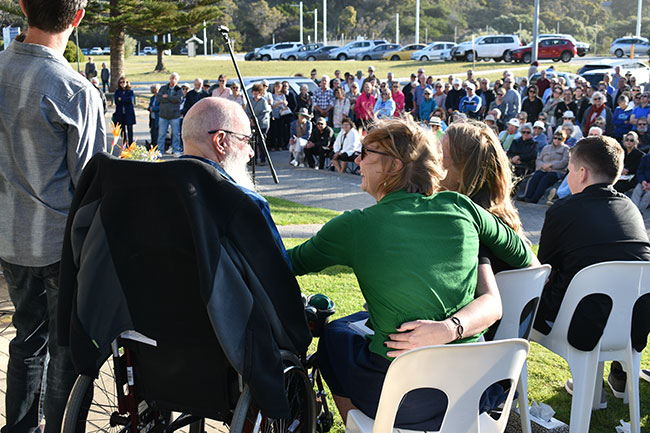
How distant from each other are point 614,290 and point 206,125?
2111 mm

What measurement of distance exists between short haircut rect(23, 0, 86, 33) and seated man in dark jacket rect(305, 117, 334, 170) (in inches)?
465

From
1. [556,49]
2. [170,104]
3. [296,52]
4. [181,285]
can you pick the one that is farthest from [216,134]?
[296,52]

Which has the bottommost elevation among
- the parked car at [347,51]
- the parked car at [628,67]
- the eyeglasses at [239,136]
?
Answer: the eyeglasses at [239,136]

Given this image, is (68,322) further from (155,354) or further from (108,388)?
(108,388)

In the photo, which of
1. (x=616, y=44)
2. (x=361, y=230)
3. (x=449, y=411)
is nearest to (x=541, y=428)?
(x=449, y=411)

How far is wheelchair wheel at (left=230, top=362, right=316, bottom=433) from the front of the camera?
2.32 meters

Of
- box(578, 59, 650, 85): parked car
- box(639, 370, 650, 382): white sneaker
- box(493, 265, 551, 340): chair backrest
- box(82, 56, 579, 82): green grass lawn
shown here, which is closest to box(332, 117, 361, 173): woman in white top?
box(639, 370, 650, 382): white sneaker

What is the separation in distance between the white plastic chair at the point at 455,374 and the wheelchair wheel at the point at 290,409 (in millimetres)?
413

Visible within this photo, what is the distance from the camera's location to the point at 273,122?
1742 centimetres

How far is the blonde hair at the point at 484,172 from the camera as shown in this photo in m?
3.29

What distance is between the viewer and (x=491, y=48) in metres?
46.2

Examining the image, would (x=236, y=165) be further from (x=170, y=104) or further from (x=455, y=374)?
(x=170, y=104)

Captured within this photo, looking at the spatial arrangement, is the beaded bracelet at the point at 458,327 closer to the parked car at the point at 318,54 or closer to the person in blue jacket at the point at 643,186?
the person in blue jacket at the point at 643,186

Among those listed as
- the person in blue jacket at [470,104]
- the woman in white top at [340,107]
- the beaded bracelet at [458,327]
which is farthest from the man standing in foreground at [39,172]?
the person in blue jacket at [470,104]
